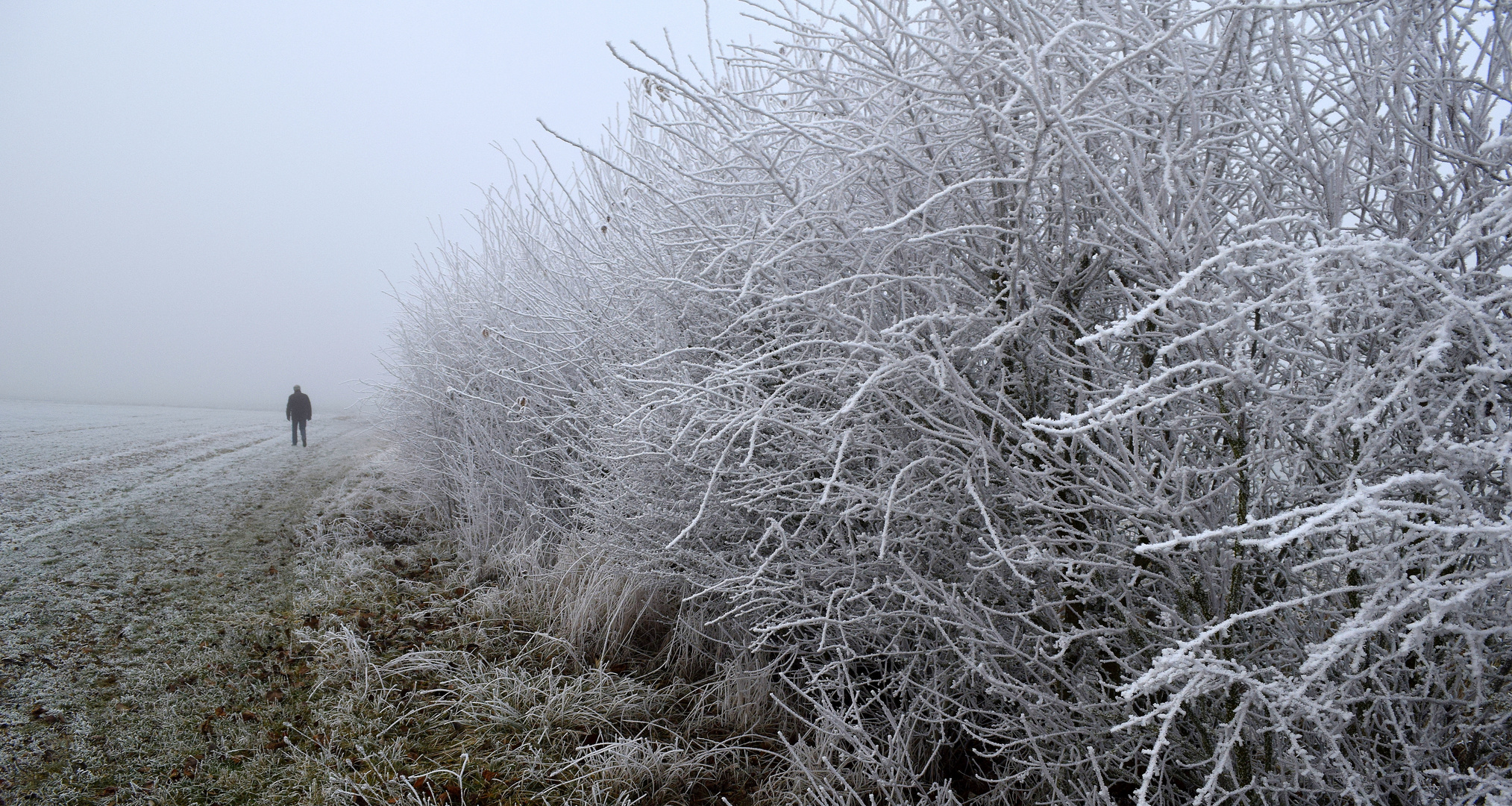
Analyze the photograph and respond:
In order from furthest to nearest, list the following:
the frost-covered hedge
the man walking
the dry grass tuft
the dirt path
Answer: the man walking → the dry grass tuft → the dirt path → the frost-covered hedge

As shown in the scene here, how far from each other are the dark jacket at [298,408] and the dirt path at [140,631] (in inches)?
225

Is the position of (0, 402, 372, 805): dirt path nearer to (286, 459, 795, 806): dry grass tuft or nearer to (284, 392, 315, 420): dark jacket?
(286, 459, 795, 806): dry grass tuft

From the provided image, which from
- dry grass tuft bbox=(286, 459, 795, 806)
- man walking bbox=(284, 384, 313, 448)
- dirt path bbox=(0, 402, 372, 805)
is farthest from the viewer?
man walking bbox=(284, 384, 313, 448)

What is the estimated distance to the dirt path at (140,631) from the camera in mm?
2988

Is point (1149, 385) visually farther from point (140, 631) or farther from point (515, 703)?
point (140, 631)

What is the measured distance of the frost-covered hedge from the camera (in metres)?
1.48

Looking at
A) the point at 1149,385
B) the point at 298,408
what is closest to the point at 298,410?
the point at 298,408

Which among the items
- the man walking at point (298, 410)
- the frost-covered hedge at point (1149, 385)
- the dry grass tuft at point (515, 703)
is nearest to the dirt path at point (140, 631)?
the dry grass tuft at point (515, 703)

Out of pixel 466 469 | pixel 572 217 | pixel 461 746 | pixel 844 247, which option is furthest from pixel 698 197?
pixel 466 469

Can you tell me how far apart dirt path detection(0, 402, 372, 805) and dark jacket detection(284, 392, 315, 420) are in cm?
571

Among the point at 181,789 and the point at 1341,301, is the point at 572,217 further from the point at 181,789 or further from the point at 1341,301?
the point at 1341,301

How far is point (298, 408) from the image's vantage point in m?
15.3

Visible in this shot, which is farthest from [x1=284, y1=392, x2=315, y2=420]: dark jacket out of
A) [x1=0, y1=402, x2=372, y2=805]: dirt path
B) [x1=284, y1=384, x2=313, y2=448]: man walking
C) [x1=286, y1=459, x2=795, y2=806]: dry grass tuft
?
[x1=286, y1=459, x2=795, y2=806]: dry grass tuft

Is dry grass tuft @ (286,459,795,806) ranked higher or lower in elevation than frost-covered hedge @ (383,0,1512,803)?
lower
